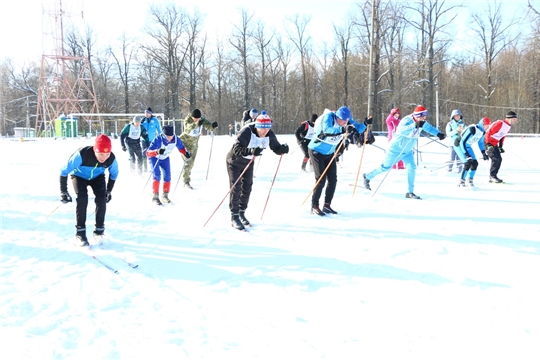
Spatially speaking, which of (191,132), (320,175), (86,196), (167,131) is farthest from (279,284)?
(191,132)

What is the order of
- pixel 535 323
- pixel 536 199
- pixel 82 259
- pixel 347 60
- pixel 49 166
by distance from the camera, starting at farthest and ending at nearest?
pixel 347 60, pixel 49 166, pixel 536 199, pixel 82 259, pixel 535 323

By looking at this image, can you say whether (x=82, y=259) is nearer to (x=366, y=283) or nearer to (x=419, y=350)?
(x=366, y=283)

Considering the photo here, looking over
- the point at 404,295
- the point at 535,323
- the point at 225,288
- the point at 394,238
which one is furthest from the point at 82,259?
the point at 535,323

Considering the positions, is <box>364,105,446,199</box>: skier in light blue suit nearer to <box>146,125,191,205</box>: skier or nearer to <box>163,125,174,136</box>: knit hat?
<box>146,125,191,205</box>: skier

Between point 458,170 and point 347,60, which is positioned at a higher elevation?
point 347,60

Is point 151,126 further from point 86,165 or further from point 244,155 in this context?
point 86,165

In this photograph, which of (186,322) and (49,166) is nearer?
(186,322)

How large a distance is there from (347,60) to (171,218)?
4125 cm

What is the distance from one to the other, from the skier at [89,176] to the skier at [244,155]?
1.66 metres

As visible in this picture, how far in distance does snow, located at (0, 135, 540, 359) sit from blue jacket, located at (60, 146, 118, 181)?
3.08 feet

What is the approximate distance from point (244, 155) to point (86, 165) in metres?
2.10

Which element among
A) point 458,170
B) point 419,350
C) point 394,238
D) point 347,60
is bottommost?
point 419,350

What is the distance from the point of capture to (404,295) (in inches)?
145

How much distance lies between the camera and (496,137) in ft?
31.7
